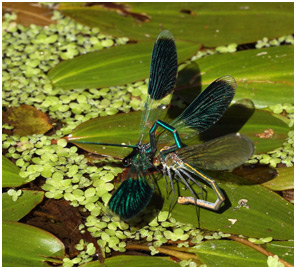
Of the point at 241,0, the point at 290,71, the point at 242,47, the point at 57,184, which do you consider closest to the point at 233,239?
the point at 57,184

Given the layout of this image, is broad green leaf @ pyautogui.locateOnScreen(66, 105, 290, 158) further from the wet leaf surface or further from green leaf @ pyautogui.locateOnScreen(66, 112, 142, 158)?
the wet leaf surface

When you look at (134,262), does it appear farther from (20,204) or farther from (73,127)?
(73,127)

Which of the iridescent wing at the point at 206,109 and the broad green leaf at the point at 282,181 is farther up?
the iridescent wing at the point at 206,109

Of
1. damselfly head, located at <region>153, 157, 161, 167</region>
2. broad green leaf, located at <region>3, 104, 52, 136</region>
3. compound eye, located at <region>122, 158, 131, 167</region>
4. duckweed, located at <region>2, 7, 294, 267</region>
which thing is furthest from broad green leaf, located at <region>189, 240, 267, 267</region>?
broad green leaf, located at <region>3, 104, 52, 136</region>

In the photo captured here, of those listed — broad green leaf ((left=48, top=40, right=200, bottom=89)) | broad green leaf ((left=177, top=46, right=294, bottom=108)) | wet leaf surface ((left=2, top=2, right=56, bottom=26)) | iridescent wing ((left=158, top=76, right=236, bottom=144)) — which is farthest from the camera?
wet leaf surface ((left=2, top=2, right=56, bottom=26))

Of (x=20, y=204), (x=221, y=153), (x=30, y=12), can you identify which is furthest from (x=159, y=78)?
(x=30, y=12)

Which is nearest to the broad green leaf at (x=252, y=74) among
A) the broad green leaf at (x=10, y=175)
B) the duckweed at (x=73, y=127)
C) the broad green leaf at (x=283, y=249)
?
the duckweed at (x=73, y=127)

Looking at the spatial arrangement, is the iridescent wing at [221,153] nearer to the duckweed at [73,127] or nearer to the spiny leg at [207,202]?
the spiny leg at [207,202]
